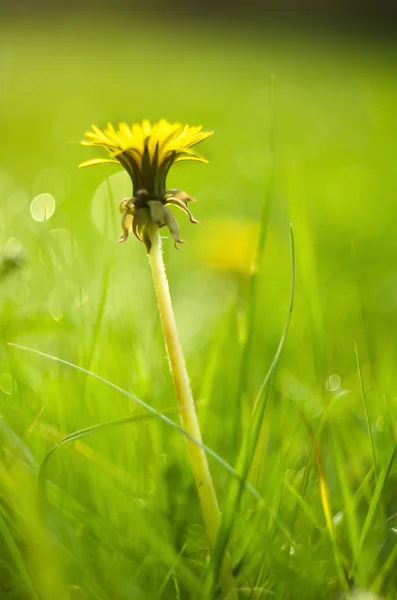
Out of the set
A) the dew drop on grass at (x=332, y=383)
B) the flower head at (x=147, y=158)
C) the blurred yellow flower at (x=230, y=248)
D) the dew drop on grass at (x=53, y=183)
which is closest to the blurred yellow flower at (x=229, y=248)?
the blurred yellow flower at (x=230, y=248)

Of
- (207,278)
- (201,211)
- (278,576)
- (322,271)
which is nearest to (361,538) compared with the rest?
(278,576)

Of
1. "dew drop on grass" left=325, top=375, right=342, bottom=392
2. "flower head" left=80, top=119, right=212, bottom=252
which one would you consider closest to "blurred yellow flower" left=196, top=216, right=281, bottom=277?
"dew drop on grass" left=325, top=375, right=342, bottom=392

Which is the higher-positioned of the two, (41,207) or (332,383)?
(41,207)

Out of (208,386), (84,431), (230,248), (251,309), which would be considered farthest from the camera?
(230,248)

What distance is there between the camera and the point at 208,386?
2.43 feet

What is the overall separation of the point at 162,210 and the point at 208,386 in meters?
0.26

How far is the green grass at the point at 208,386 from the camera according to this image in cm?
55

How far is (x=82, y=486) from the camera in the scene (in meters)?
0.66

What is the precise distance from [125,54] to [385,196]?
3.70 meters

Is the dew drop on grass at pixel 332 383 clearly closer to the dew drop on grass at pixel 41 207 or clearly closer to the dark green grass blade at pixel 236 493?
the dark green grass blade at pixel 236 493

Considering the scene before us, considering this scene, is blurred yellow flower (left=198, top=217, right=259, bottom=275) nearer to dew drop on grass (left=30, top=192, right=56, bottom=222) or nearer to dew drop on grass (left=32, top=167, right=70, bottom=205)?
dew drop on grass (left=30, top=192, right=56, bottom=222)

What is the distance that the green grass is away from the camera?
55 centimetres

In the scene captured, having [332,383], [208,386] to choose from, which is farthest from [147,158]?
[332,383]

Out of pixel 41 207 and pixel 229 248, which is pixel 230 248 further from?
pixel 41 207
